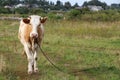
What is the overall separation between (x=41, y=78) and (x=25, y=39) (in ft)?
5.16

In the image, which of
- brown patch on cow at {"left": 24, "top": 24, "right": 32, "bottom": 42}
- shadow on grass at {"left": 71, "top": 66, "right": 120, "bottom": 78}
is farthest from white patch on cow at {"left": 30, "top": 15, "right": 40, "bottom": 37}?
shadow on grass at {"left": 71, "top": 66, "right": 120, "bottom": 78}

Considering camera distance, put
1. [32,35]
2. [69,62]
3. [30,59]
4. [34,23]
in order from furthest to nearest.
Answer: [69,62]
[30,59]
[34,23]
[32,35]

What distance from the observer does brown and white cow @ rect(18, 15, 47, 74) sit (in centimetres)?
1034

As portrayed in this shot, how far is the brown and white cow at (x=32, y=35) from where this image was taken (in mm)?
10336

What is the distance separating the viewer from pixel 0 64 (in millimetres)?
10961

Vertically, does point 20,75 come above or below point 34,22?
below

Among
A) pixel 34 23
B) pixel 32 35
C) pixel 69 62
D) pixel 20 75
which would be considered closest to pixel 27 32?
pixel 34 23

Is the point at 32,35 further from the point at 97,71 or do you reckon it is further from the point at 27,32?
the point at 97,71

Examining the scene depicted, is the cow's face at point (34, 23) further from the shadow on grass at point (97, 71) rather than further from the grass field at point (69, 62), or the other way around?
the shadow on grass at point (97, 71)

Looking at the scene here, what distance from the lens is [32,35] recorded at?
33.4ft

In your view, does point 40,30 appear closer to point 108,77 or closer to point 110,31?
point 108,77

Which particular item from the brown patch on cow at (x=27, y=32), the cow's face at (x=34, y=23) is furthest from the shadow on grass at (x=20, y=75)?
the cow's face at (x=34, y=23)

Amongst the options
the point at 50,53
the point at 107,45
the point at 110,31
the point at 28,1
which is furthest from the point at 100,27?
the point at 28,1

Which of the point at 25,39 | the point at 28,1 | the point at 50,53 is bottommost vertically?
the point at 28,1
